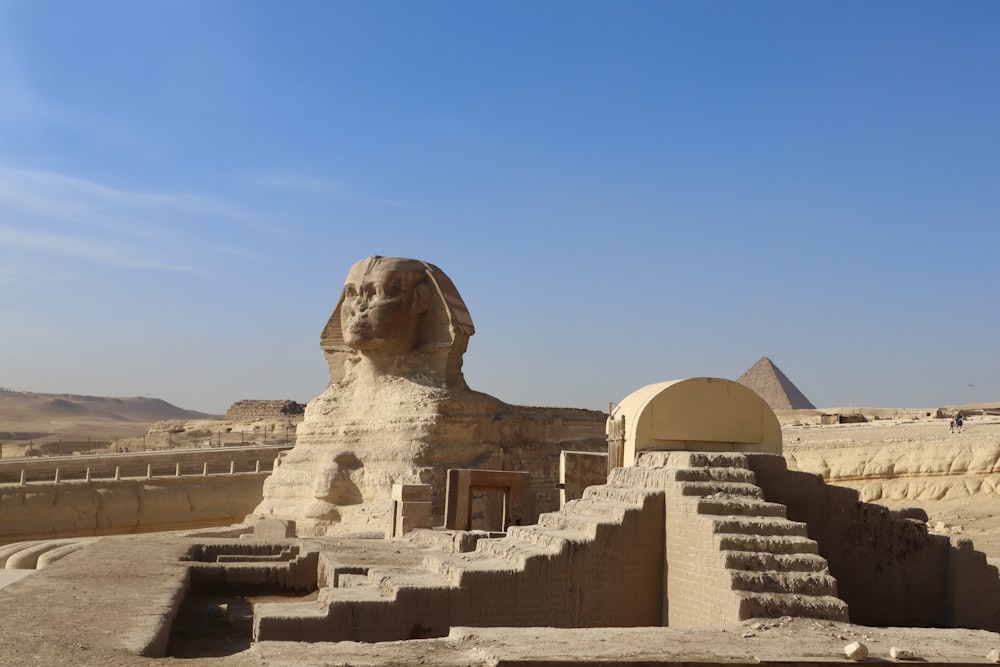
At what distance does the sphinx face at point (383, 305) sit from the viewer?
2050 cm

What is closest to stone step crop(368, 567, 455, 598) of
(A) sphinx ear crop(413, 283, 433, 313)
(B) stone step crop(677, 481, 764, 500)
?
(B) stone step crop(677, 481, 764, 500)

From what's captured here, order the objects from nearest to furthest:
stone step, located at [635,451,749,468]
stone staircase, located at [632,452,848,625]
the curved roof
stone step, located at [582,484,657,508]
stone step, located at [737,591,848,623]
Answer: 1. stone step, located at [737,591,848,623]
2. stone staircase, located at [632,452,848,625]
3. stone step, located at [582,484,657,508]
4. stone step, located at [635,451,749,468]
5. the curved roof

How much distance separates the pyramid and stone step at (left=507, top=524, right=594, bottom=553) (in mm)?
67224

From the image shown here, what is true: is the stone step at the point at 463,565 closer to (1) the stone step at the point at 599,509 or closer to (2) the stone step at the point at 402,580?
(2) the stone step at the point at 402,580

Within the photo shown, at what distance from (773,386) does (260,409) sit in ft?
136

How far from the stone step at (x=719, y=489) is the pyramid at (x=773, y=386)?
6790cm

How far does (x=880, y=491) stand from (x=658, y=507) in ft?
53.6

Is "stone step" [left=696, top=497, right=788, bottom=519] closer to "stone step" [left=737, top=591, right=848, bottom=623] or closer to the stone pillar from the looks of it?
"stone step" [left=737, top=591, right=848, bottom=623]

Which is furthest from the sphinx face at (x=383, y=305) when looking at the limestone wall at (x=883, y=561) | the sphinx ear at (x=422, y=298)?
the limestone wall at (x=883, y=561)

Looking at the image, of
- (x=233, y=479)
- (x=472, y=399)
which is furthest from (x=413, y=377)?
(x=233, y=479)

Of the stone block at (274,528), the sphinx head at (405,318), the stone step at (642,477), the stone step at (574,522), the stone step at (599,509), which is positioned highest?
the sphinx head at (405,318)

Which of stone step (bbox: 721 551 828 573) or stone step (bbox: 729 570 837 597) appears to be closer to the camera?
stone step (bbox: 729 570 837 597)

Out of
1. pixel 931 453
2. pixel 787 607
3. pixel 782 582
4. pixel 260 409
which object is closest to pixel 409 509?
pixel 782 582

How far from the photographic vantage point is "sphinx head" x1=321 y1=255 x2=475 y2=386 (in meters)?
20.6
